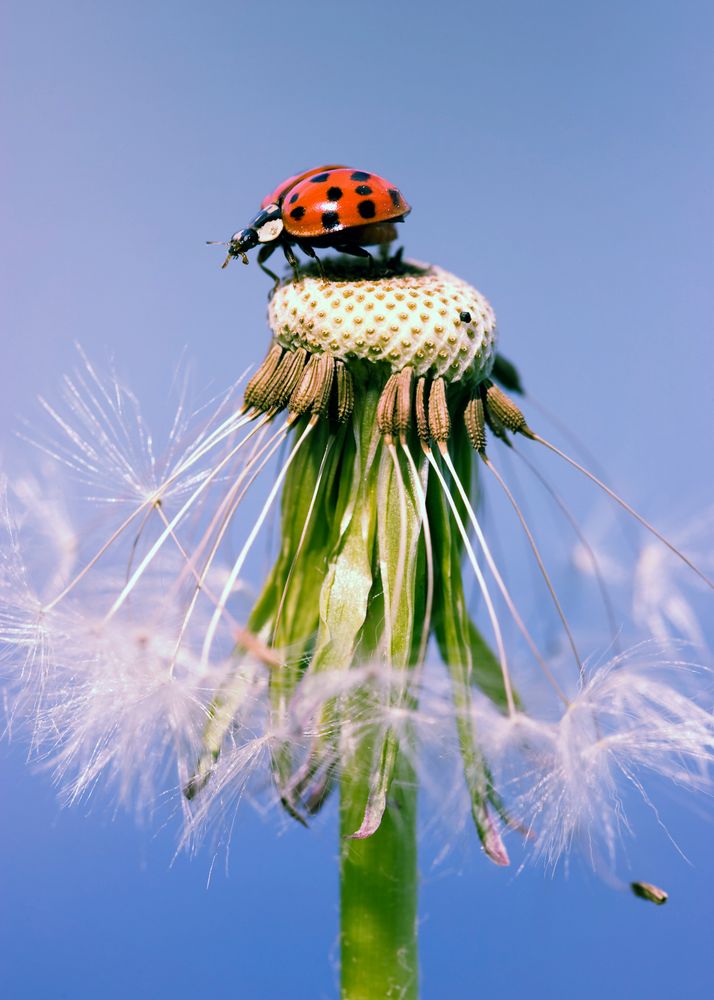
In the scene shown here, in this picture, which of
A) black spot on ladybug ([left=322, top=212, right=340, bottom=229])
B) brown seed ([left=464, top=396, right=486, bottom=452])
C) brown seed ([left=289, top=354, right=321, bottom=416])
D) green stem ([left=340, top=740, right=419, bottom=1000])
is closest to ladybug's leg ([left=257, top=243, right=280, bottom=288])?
black spot on ladybug ([left=322, top=212, right=340, bottom=229])

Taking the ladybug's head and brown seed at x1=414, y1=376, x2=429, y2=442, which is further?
the ladybug's head

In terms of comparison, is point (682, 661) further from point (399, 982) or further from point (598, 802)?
point (399, 982)

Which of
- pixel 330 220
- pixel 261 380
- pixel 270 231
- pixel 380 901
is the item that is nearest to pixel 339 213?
pixel 330 220

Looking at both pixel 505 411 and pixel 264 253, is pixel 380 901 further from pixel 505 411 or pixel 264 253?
pixel 264 253

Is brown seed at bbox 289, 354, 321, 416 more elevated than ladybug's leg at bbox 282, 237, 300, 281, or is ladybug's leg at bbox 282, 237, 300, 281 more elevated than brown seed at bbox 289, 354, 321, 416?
ladybug's leg at bbox 282, 237, 300, 281

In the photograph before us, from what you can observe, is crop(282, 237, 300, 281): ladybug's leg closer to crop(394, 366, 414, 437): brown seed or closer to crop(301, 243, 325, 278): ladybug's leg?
crop(301, 243, 325, 278): ladybug's leg

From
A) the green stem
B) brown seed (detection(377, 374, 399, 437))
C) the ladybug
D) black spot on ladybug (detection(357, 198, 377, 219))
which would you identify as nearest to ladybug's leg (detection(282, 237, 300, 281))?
the ladybug

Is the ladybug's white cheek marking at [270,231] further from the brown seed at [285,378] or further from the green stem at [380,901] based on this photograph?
the green stem at [380,901]

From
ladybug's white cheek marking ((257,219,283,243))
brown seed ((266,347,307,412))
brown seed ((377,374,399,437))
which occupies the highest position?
ladybug's white cheek marking ((257,219,283,243))
